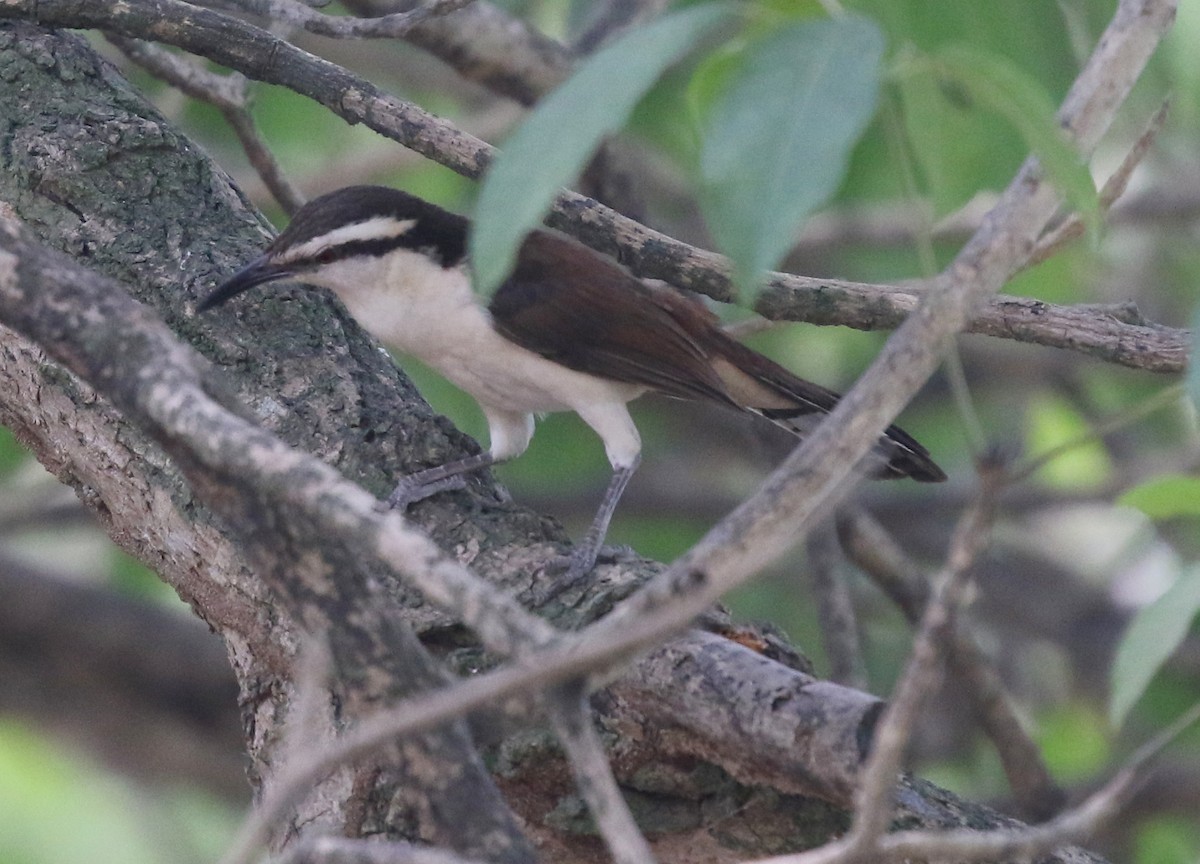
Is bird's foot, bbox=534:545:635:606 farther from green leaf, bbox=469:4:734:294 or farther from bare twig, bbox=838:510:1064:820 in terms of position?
bare twig, bbox=838:510:1064:820

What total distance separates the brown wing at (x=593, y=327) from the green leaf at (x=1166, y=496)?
5.34ft

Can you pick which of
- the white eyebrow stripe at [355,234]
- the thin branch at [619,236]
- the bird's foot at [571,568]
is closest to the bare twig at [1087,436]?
the thin branch at [619,236]

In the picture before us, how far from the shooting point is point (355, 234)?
150 inches

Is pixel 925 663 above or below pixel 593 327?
below

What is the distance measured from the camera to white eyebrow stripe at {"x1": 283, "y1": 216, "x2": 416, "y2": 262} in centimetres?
353

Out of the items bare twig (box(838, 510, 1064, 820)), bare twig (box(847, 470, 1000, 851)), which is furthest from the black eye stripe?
bare twig (box(847, 470, 1000, 851))

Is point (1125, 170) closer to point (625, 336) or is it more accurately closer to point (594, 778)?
point (625, 336)

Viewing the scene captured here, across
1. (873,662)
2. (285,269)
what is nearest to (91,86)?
(285,269)

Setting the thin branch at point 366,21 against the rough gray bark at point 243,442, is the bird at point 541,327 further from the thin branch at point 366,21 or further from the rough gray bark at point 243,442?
the thin branch at point 366,21

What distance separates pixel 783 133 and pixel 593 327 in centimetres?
237

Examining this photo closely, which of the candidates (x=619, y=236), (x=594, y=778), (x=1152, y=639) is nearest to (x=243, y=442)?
(x=594, y=778)

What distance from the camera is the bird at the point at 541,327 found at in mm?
3914

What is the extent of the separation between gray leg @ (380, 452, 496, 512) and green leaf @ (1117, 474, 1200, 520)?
1347 mm

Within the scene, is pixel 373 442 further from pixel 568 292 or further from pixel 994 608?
pixel 994 608
